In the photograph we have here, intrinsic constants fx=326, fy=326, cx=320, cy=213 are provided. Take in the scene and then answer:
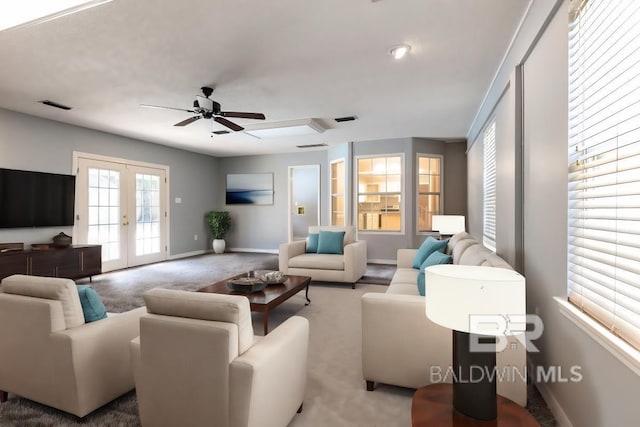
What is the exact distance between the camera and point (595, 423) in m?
1.41

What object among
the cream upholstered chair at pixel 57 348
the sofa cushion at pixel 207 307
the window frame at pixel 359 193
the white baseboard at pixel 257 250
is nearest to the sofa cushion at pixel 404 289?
the sofa cushion at pixel 207 307

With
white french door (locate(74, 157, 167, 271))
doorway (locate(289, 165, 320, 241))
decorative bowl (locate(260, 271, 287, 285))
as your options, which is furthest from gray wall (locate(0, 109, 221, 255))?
decorative bowl (locate(260, 271, 287, 285))

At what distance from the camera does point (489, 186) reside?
13.0ft

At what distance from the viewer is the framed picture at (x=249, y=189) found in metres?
8.48

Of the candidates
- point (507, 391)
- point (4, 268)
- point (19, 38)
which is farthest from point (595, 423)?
point (4, 268)

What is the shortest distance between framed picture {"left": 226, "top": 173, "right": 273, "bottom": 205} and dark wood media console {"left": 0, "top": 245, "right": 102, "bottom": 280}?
12.6 ft

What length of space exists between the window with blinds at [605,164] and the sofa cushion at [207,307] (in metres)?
1.50

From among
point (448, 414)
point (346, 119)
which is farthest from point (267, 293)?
point (346, 119)

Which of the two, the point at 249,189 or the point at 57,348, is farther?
the point at 249,189

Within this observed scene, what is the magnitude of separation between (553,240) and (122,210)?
6.65 meters

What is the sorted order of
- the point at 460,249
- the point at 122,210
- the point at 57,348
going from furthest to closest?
the point at 122,210 < the point at 460,249 < the point at 57,348

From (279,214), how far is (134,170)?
339 centimetres

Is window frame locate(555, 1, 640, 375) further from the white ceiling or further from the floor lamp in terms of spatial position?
the white ceiling

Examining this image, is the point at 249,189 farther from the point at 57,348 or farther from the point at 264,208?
the point at 57,348
